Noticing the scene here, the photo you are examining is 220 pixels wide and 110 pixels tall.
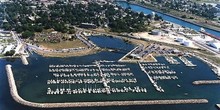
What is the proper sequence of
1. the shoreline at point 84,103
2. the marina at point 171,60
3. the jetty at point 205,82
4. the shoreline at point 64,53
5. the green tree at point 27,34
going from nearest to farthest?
the shoreline at point 84,103 → the jetty at point 205,82 → the shoreline at point 64,53 → the marina at point 171,60 → the green tree at point 27,34

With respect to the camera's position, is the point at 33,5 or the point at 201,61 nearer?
the point at 201,61

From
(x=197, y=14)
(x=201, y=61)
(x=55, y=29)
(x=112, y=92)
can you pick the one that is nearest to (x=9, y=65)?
(x=112, y=92)

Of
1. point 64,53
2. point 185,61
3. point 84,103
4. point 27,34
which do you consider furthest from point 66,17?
point 84,103

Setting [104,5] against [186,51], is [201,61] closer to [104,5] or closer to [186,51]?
[186,51]

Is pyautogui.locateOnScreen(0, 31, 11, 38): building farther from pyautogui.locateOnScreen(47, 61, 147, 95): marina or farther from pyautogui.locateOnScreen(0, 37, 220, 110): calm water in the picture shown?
pyautogui.locateOnScreen(47, 61, 147, 95): marina

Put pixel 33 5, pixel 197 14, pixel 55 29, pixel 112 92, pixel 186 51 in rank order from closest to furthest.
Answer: pixel 112 92 < pixel 186 51 < pixel 55 29 < pixel 33 5 < pixel 197 14

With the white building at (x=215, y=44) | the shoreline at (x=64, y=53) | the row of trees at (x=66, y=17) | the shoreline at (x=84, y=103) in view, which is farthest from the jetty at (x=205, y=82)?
the row of trees at (x=66, y=17)

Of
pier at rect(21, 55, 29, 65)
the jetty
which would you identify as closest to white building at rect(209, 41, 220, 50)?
the jetty

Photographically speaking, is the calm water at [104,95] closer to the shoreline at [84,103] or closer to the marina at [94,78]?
the shoreline at [84,103]

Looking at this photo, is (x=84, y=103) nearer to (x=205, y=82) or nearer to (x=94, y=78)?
(x=94, y=78)
